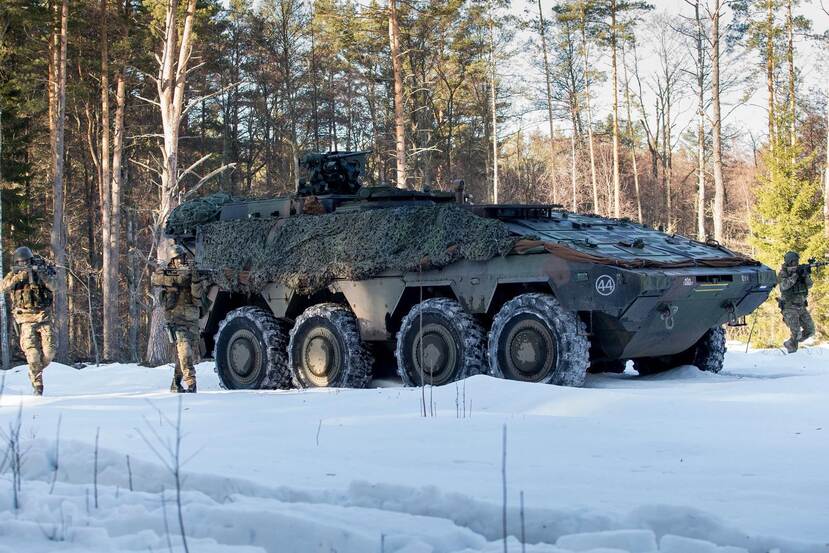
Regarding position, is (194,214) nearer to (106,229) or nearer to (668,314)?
(668,314)

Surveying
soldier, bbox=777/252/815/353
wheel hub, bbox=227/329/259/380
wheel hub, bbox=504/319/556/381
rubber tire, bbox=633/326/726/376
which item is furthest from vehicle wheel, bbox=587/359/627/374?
soldier, bbox=777/252/815/353

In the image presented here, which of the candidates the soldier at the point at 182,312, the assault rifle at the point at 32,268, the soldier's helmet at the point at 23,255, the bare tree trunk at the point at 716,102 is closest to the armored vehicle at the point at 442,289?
the soldier at the point at 182,312

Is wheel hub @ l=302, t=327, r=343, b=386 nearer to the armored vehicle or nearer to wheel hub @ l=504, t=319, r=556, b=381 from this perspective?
the armored vehicle

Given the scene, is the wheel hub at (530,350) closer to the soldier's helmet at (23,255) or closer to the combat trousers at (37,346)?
the combat trousers at (37,346)

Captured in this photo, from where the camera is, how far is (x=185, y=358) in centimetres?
1190

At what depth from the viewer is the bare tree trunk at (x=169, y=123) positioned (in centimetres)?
1992

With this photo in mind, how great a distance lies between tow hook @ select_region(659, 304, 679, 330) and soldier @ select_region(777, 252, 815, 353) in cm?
586

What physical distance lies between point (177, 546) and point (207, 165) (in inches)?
1156

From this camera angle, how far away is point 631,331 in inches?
410

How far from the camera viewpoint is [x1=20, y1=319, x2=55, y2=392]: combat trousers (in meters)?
11.8

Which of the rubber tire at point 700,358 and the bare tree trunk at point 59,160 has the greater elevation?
the bare tree trunk at point 59,160

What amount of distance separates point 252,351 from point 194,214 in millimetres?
2447

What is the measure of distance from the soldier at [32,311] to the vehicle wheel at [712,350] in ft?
24.6

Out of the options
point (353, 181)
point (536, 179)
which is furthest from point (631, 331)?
point (536, 179)
